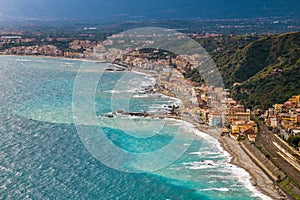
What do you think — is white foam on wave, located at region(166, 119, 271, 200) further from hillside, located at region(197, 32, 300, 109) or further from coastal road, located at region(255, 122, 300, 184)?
hillside, located at region(197, 32, 300, 109)

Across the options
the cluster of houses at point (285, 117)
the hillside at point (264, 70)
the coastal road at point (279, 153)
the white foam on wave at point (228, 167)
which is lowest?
the white foam on wave at point (228, 167)

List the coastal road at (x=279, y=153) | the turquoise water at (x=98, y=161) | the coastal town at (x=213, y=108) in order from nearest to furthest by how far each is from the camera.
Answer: the turquoise water at (x=98, y=161)
the coastal road at (x=279, y=153)
the coastal town at (x=213, y=108)

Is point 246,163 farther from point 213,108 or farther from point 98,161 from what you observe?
point 213,108

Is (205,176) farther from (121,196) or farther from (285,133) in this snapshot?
(285,133)

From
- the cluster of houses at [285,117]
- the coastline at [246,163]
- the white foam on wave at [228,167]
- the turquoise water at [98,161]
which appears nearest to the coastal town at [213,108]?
the cluster of houses at [285,117]

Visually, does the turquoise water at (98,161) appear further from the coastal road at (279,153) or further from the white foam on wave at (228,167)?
the coastal road at (279,153)

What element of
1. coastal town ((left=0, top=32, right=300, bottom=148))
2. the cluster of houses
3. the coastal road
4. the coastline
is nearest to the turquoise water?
the coastline

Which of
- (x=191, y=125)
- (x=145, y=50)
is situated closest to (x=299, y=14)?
(x=145, y=50)
